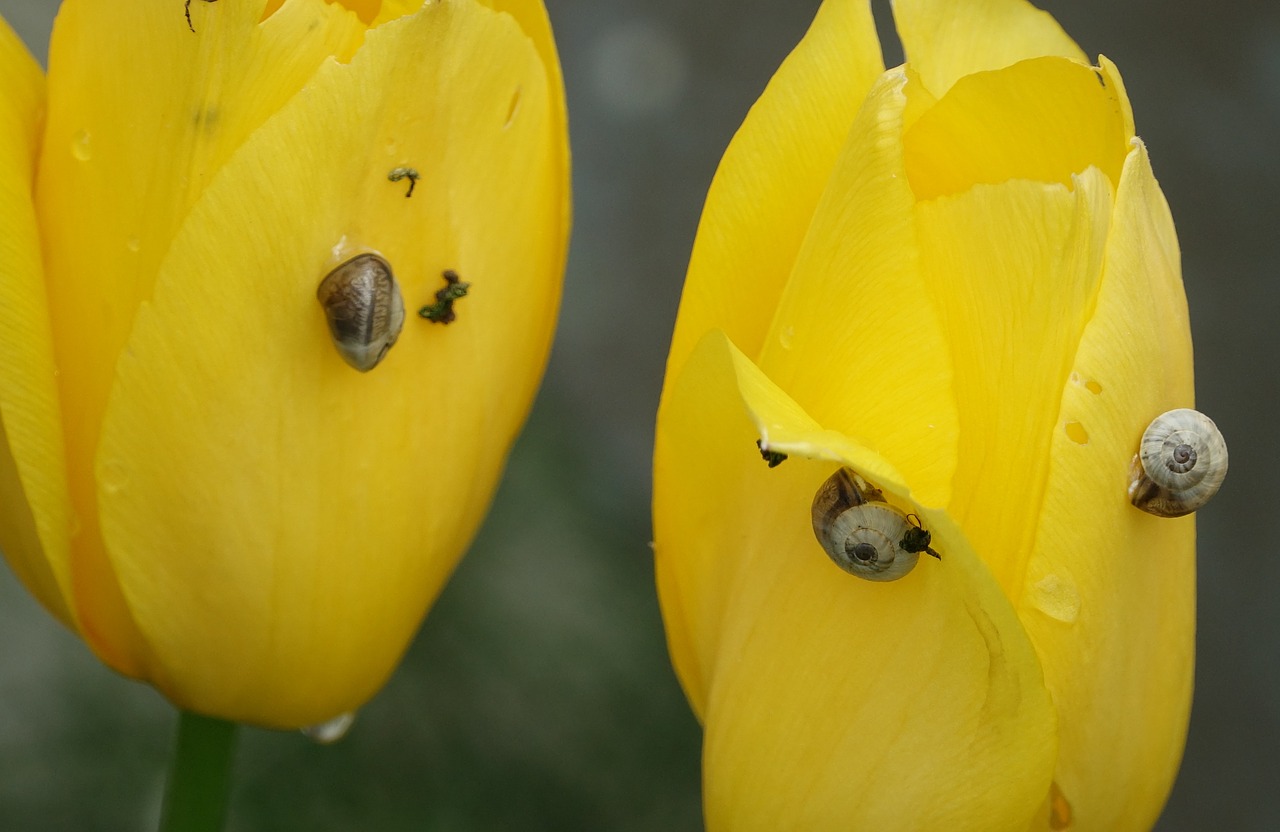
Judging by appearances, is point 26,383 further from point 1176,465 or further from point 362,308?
point 1176,465

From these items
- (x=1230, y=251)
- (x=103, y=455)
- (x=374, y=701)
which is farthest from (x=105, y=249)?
(x=1230, y=251)

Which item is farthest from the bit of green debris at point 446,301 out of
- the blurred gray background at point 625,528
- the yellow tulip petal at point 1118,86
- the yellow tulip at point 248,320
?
the blurred gray background at point 625,528

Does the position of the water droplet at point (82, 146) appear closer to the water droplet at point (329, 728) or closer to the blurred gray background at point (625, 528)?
the water droplet at point (329, 728)

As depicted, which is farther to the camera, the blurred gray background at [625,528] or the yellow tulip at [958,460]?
the blurred gray background at [625,528]

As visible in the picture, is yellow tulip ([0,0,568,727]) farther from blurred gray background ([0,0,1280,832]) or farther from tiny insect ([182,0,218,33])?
blurred gray background ([0,0,1280,832])

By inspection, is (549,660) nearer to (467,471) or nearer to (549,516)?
(549,516)

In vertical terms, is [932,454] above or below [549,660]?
above
